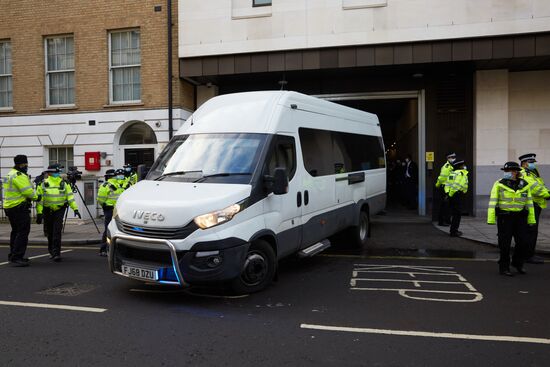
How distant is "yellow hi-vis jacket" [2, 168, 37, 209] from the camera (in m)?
7.75

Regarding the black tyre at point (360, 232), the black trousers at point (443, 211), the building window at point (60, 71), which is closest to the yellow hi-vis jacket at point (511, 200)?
the black tyre at point (360, 232)

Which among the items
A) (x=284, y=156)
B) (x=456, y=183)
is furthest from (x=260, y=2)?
(x=284, y=156)

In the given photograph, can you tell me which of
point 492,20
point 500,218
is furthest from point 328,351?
point 492,20

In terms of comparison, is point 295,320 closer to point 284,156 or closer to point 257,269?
point 257,269

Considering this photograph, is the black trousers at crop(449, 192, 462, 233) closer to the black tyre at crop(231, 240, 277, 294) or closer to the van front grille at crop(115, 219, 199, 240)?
the black tyre at crop(231, 240, 277, 294)

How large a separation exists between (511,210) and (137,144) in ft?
37.5

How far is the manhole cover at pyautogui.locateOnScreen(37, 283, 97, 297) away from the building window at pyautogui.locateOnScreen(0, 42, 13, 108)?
1189 centimetres

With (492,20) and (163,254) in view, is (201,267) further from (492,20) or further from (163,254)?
(492,20)

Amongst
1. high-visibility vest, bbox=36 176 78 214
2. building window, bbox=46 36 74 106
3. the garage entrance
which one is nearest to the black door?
building window, bbox=46 36 74 106

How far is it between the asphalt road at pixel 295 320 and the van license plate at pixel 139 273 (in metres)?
0.38

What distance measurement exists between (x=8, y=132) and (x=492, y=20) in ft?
50.6

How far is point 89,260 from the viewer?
8.39m

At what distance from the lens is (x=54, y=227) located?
8.37 metres

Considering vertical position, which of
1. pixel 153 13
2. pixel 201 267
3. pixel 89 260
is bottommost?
pixel 89 260
